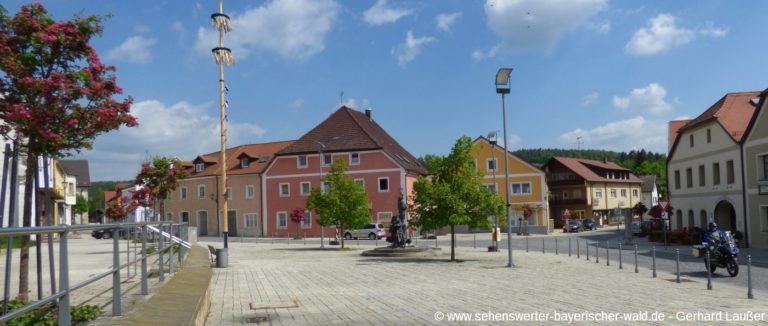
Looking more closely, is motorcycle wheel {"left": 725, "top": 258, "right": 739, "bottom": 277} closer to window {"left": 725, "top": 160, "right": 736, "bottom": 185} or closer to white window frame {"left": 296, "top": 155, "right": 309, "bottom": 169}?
window {"left": 725, "top": 160, "right": 736, "bottom": 185}

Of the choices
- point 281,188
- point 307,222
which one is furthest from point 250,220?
point 307,222

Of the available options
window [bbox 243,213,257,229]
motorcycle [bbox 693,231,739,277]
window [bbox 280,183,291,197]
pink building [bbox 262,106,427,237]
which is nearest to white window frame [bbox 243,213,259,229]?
window [bbox 243,213,257,229]

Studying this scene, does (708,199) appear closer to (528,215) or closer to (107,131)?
(528,215)

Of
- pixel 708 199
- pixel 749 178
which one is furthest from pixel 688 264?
pixel 708 199

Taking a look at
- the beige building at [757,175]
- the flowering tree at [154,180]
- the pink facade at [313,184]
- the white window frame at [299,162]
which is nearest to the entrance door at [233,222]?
the pink facade at [313,184]

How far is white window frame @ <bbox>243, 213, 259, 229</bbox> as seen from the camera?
208 ft

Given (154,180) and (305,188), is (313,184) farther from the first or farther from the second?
(154,180)

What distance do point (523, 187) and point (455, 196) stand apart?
134 ft

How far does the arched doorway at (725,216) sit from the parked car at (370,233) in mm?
25286

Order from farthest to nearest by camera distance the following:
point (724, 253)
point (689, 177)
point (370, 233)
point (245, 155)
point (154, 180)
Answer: point (245, 155) < point (370, 233) < point (689, 177) < point (154, 180) < point (724, 253)

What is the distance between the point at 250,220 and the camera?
209 feet

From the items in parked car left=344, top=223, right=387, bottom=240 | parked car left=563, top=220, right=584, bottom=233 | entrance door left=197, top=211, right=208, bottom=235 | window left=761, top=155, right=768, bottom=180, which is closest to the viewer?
window left=761, top=155, right=768, bottom=180

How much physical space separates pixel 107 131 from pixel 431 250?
21.3m

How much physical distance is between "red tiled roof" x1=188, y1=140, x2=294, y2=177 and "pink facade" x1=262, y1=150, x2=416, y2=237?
8.69 ft
